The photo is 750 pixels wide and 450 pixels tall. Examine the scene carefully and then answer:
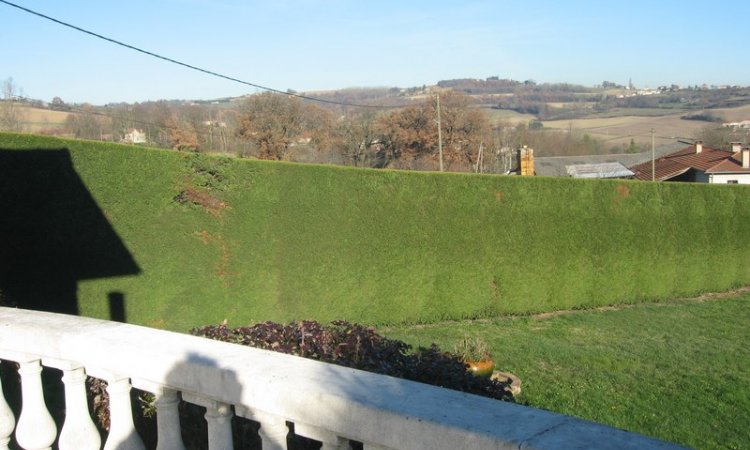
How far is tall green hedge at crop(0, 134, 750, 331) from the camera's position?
10336 mm

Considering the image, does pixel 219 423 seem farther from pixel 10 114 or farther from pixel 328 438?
pixel 10 114

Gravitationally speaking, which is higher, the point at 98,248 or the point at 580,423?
the point at 580,423

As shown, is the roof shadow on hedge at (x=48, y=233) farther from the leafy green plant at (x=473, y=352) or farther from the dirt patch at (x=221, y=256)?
the leafy green plant at (x=473, y=352)

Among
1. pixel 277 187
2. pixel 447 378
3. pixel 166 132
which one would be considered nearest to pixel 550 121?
pixel 166 132

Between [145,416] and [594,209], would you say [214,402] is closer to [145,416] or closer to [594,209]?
[145,416]

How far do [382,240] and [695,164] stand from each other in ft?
107

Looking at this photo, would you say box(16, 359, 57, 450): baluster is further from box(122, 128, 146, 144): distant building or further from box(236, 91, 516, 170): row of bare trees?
box(236, 91, 516, 170): row of bare trees

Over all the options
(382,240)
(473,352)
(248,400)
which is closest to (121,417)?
(248,400)

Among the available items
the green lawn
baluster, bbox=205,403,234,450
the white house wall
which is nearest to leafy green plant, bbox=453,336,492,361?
the green lawn

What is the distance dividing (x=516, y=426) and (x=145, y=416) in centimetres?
228

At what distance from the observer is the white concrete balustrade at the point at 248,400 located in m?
1.53

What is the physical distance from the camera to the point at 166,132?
71.4 ft

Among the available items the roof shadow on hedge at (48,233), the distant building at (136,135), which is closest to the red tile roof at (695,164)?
the distant building at (136,135)

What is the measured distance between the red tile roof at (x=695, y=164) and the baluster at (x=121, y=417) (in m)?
39.9
